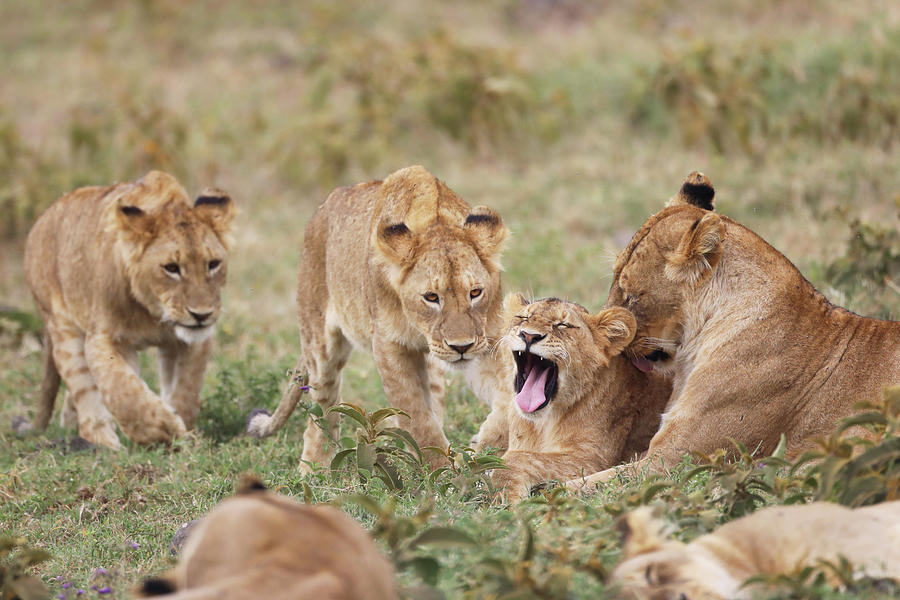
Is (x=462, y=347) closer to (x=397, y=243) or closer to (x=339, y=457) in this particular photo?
(x=397, y=243)

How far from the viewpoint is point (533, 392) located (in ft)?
15.8

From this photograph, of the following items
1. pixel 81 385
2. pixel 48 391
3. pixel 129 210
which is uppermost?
pixel 129 210

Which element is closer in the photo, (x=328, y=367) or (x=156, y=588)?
(x=156, y=588)

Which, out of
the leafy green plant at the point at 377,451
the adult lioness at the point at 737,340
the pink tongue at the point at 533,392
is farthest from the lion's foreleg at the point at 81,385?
the adult lioness at the point at 737,340

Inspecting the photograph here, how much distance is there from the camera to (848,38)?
1180 cm

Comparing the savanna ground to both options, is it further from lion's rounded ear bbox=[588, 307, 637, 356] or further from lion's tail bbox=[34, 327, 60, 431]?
lion's rounded ear bbox=[588, 307, 637, 356]

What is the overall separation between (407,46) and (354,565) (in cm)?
1135

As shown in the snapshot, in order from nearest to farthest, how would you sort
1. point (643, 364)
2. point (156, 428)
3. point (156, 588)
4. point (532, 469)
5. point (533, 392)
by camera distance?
point (156, 588)
point (532, 469)
point (533, 392)
point (643, 364)
point (156, 428)

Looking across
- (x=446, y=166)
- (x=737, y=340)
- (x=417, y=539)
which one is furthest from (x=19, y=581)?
(x=446, y=166)

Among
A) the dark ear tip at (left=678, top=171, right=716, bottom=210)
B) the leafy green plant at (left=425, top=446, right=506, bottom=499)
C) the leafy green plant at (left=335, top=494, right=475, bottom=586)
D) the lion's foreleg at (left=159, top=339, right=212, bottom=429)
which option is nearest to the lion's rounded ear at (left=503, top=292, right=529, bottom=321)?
the leafy green plant at (left=425, top=446, right=506, bottom=499)

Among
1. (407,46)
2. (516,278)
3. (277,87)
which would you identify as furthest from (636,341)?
(277,87)

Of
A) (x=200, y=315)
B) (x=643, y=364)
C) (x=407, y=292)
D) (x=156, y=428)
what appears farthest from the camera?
(x=200, y=315)

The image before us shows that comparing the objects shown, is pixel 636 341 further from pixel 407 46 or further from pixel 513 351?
pixel 407 46

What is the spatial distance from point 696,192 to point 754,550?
2323 millimetres
